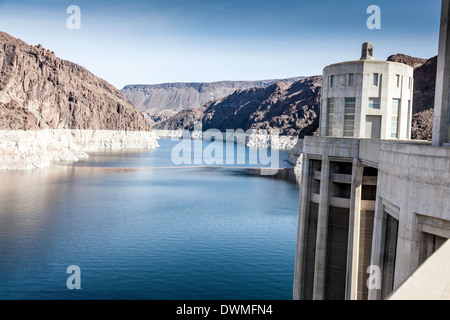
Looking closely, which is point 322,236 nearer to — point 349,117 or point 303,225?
point 303,225

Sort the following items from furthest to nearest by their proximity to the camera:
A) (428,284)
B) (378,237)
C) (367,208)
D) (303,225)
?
(303,225)
(367,208)
(378,237)
(428,284)

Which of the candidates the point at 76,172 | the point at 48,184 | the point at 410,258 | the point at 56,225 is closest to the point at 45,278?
the point at 56,225

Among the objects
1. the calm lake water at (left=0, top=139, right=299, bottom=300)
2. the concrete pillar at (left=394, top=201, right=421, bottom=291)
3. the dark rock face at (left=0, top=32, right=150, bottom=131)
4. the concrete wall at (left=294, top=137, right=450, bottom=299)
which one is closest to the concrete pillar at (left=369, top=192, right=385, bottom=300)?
the concrete wall at (left=294, top=137, right=450, bottom=299)

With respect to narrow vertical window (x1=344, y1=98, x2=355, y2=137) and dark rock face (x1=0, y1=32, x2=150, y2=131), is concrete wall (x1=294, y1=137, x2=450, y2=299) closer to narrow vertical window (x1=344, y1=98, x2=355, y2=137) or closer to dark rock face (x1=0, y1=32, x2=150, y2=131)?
narrow vertical window (x1=344, y1=98, x2=355, y2=137)

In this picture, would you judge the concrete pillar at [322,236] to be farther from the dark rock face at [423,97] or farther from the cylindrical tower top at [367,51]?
the dark rock face at [423,97]

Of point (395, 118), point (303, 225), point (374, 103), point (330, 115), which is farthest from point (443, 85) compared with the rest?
point (303, 225)

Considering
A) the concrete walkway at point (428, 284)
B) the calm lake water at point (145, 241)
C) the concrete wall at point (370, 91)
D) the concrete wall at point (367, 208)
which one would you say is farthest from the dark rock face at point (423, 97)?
the concrete walkway at point (428, 284)

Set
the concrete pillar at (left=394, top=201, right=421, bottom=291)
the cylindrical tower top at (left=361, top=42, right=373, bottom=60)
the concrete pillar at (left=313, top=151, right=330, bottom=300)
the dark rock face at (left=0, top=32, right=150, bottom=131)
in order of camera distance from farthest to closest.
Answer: the dark rock face at (left=0, top=32, right=150, bottom=131), the cylindrical tower top at (left=361, top=42, right=373, bottom=60), the concrete pillar at (left=313, top=151, right=330, bottom=300), the concrete pillar at (left=394, top=201, right=421, bottom=291)
